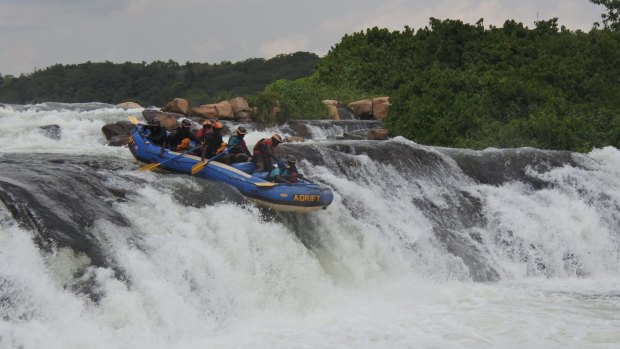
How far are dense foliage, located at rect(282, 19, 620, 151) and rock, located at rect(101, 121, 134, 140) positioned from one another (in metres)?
8.38

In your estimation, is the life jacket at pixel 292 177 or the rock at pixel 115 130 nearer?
the life jacket at pixel 292 177

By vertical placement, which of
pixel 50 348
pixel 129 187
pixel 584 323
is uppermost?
pixel 129 187

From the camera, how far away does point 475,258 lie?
13.7 m

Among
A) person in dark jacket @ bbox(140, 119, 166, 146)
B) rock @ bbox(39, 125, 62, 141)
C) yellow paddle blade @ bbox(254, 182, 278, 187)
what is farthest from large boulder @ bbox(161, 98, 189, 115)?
yellow paddle blade @ bbox(254, 182, 278, 187)

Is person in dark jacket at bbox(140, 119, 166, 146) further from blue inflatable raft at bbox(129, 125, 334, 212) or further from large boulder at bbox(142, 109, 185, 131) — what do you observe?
large boulder at bbox(142, 109, 185, 131)

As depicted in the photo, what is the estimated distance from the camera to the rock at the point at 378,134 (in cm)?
2309

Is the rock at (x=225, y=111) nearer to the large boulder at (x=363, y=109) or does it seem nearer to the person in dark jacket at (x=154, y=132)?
the large boulder at (x=363, y=109)

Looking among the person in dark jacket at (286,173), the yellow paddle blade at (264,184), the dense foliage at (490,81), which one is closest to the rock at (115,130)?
the person in dark jacket at (286,173)

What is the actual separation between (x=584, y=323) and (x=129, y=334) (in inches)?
217

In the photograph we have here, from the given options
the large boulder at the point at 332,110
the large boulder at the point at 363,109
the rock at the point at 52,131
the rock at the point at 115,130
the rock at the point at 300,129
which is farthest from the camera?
the large boulder at the point at 363,109

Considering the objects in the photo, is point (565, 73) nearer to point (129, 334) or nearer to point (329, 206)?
point (329, 206)

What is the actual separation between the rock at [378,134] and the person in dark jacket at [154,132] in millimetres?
10481

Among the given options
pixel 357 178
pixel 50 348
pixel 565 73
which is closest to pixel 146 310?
pixel 50 348

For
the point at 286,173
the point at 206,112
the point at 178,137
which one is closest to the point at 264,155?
the point at 286,173
